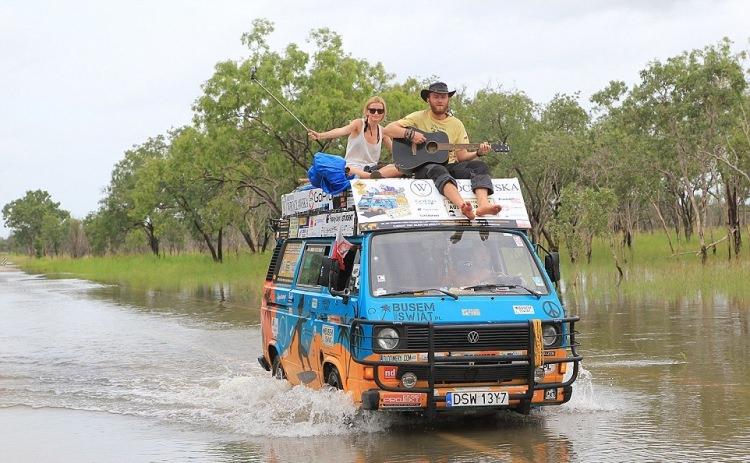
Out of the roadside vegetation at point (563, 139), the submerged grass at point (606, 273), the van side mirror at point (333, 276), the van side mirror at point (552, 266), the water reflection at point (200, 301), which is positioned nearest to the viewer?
the van side mirror at point (333, 276)

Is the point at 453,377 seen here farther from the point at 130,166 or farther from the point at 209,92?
the point at 130,166

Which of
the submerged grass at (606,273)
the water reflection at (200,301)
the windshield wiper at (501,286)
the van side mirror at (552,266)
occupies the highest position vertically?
the van side mirror at (552,266)

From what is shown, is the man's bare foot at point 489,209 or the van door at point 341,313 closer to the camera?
the van door at point 341,313

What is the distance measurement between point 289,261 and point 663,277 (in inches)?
845

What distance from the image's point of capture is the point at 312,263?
11586 millimetres

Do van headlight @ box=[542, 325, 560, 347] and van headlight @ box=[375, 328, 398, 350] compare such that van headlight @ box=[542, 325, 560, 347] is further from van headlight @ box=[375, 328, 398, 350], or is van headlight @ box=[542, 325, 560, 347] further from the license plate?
van headlight @ box=[375, 328, 398, 350]

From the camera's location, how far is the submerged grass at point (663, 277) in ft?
92.1

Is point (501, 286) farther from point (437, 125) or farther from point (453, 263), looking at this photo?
point (437, 125)

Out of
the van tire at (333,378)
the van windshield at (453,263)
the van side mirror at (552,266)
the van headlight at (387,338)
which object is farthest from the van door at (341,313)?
the van side mirror at (552,266)

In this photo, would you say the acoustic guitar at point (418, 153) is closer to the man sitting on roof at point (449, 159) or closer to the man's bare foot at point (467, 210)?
the man sitting on roof at point (449, 159)

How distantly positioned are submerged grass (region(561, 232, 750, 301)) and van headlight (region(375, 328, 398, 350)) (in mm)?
17658

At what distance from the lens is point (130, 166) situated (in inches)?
3216

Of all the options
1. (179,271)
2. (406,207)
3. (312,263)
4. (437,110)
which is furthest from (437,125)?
(179,271)

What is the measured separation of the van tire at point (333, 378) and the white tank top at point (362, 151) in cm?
257
